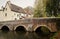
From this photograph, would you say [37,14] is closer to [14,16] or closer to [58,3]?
[58,3]

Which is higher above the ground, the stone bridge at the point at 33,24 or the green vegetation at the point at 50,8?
the green vegetation at the point at 50,8

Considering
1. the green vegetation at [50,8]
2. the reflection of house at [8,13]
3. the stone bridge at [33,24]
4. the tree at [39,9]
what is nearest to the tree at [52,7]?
Result: the green vegetation at [50,8]

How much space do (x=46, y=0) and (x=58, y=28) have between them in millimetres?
8143

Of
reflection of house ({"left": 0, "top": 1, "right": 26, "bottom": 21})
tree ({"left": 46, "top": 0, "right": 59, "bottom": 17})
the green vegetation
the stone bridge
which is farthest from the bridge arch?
tree ({"left": 46, "top": 0, "right": 59, "bottom": 17})

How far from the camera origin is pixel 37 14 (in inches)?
1902

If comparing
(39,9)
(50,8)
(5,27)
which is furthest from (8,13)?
(50,8)

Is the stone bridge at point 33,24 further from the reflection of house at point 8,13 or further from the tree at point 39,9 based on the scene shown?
the reflection of house at point 8,13

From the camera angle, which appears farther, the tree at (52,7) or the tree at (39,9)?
the tree at (39,9)

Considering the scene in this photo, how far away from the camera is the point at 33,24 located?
44156mm

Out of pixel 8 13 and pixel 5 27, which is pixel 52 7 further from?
pixel 8 13

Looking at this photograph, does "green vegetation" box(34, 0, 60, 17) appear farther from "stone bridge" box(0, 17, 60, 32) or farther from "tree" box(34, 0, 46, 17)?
"stone bridge" box(0, 17, 60, 32)

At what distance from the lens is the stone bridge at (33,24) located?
40812mm

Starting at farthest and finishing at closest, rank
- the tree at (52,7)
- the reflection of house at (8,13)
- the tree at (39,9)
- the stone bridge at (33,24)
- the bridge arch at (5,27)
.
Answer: the reflection of house at (8,13) → the bridge arch at (5,27) → the tree at (39,9) → the tree at (52,7) → the stone bridge at (33,24)

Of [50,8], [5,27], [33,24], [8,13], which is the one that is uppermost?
[50,8]
